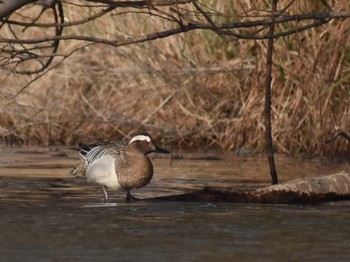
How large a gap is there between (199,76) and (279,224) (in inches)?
247

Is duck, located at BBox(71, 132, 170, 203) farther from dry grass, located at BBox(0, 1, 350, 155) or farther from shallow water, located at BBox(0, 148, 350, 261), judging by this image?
dry grass, located at BBox(0, 1, 350, 155)

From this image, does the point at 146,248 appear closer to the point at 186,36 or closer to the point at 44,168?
the point at 44,168

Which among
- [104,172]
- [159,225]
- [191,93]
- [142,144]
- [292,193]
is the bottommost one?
[159,225]

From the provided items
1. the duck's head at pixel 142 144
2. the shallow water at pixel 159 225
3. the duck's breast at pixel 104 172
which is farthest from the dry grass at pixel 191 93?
the duck's breast at pixel 104 172

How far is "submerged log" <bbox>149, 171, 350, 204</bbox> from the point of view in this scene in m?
9.04

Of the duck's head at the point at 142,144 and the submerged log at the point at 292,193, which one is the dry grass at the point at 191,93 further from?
the submerged log at the point at 292,193

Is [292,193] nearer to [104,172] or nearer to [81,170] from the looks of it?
[104,172]

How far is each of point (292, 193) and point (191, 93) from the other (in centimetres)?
501

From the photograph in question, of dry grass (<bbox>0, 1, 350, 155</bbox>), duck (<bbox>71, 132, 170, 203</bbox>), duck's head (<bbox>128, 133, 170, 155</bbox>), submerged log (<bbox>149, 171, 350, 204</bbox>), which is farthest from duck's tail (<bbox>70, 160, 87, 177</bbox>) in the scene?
dry grass (<bbox>0, 1, 350, 155</bbox>)

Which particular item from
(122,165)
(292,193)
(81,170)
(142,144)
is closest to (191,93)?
(81,170)

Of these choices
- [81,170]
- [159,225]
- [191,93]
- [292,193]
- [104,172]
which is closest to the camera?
[159,225]

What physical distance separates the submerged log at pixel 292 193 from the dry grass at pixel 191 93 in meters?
3.25

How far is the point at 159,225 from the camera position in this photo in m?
7.85

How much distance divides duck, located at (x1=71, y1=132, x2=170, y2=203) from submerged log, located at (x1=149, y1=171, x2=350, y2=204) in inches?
20.2
